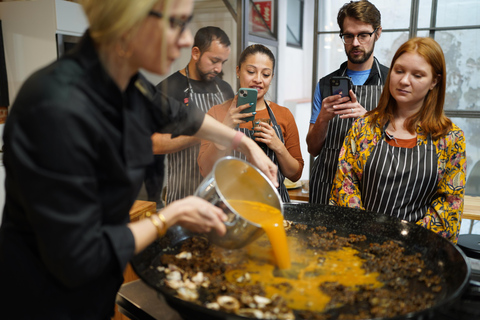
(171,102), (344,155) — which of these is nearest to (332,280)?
(171,102)

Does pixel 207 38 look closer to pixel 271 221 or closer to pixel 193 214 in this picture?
pixel 271 221

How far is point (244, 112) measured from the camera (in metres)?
1.90

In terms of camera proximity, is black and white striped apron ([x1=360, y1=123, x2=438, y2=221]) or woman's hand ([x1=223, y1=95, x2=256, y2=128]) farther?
woman's hand ([x1=223, y1=95, x2=256, y2=128])

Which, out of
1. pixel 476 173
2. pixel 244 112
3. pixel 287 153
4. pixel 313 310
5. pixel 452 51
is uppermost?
pixel 452 51

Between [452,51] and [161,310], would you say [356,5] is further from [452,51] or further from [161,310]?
[161,310]

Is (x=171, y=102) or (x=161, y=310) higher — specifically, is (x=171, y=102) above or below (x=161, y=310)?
above

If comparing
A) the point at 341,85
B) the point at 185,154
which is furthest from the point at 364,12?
the point at 185,154

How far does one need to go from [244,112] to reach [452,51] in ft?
7.54

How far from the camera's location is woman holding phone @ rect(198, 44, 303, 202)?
6.29 feet

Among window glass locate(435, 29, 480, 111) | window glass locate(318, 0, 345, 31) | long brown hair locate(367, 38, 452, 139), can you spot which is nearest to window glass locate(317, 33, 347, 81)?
window glass locate(318, 0, 345, 31)

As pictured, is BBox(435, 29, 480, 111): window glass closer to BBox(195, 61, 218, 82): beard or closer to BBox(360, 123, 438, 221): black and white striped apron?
BBox(360, 123, 438, 221): black and white striped apron

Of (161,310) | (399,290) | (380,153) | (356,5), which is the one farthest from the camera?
(356,5)

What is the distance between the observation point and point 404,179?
5.49 ft

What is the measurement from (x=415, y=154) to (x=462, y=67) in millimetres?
2043
